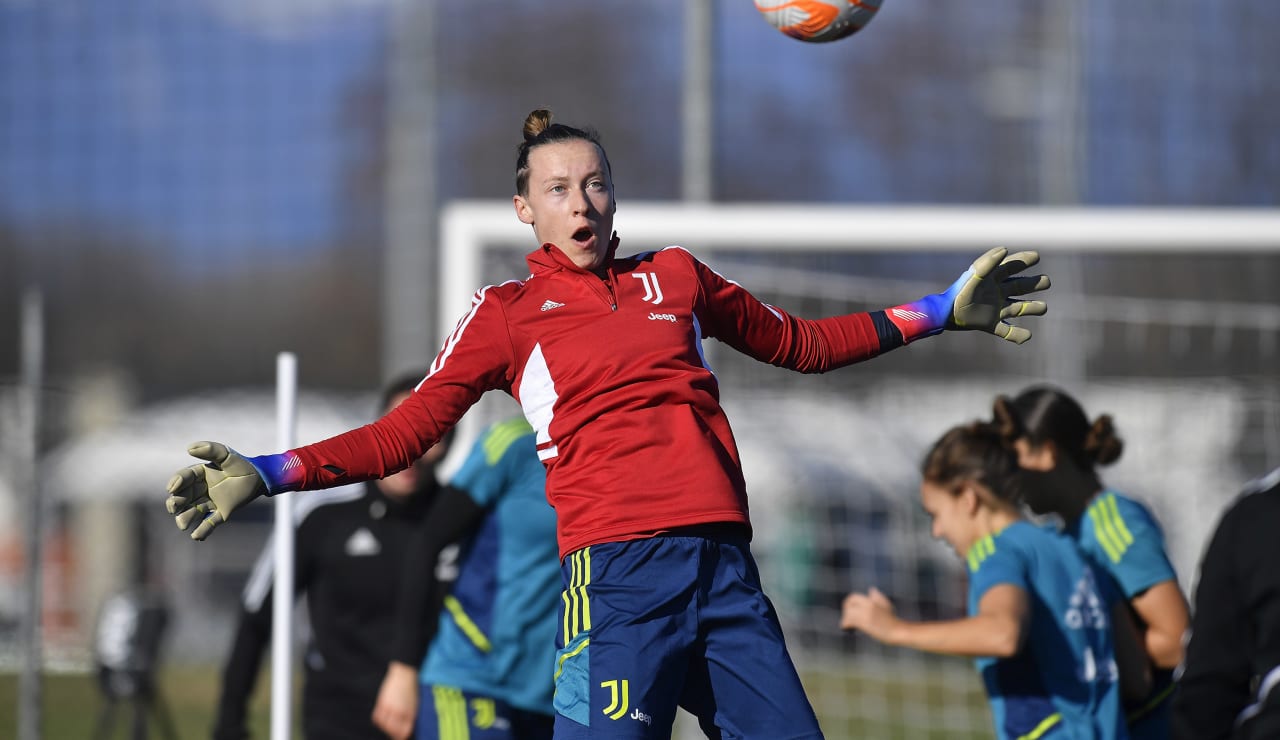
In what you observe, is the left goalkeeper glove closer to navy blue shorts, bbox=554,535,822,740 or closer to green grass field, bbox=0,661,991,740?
navy blue shorts, bbox=554,535,822,740

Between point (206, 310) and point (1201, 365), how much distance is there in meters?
21.0

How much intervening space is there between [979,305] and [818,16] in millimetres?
1071

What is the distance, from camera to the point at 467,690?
14.0 ft

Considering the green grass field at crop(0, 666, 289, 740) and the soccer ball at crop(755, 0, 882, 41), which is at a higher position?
the soccer ball at crop(755, 0, 882, 41)

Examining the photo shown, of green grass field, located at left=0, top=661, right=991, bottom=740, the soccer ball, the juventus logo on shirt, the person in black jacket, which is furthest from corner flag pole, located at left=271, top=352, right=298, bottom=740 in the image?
green grass field, located at left=0, top=661, right=991, bottom=740

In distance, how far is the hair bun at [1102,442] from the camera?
436cm

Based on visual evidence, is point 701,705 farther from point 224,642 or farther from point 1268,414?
point 224,642

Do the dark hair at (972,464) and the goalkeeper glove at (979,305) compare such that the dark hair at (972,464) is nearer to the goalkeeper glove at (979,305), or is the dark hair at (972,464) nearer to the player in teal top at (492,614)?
the goalkeeper glove at (979,305)

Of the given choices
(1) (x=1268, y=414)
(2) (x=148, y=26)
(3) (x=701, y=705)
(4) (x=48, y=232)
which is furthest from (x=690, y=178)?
(4) (x=48, y=232)

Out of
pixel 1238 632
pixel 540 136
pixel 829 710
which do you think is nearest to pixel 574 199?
pixel 540 136

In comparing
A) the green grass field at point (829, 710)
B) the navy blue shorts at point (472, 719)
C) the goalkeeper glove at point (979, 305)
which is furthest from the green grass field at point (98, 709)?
the goalkeeper glove at point (979, 305)

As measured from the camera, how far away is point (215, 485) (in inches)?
109

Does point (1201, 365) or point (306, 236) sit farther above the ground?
point (306, 236)

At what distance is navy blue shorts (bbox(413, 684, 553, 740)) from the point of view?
13.9 ft
